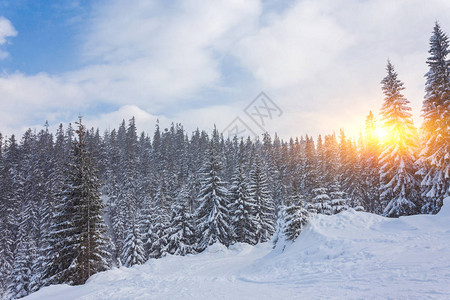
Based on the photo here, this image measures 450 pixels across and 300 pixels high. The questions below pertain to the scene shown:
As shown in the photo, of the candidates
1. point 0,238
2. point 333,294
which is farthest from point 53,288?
point 0,238

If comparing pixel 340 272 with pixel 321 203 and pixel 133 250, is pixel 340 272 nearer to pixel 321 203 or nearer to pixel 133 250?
pixel 321 203

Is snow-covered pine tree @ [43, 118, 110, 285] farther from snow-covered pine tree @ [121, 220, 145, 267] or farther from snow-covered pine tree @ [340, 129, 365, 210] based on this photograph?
snow-covered pine tree @ [340, 129, 365, 210]

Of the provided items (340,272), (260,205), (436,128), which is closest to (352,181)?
(260,205)

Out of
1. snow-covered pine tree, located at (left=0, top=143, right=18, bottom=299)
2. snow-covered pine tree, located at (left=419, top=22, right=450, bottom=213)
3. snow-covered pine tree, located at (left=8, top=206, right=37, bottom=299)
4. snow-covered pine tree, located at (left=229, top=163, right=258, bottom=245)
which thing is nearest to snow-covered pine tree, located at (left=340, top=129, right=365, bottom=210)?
snow-covered pine tree, located at (left=229, top=163, right=258, bottom=245)

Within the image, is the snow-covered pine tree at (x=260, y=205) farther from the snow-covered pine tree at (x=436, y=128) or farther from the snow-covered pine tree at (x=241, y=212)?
the snow-covered pine tree at (x=436, y=128)

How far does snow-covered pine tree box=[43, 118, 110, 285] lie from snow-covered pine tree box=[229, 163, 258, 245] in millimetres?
16950

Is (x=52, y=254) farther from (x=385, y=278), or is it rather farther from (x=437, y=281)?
(x=437, y=281)

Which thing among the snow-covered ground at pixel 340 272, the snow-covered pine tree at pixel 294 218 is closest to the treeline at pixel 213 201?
the snow-covered pine tree at pixel 294 218

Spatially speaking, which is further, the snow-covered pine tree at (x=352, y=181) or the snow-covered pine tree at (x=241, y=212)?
the snow-covered pine tree at (x=352, y=181)

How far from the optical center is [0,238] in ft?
160

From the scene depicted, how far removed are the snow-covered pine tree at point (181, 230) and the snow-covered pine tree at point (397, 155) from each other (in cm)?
2225

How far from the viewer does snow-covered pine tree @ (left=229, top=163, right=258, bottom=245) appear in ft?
110

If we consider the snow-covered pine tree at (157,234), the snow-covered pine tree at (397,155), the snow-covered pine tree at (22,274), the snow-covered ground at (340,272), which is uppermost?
the snow-covered pine tree at (397,155)

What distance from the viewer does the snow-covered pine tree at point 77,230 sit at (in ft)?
62.2
